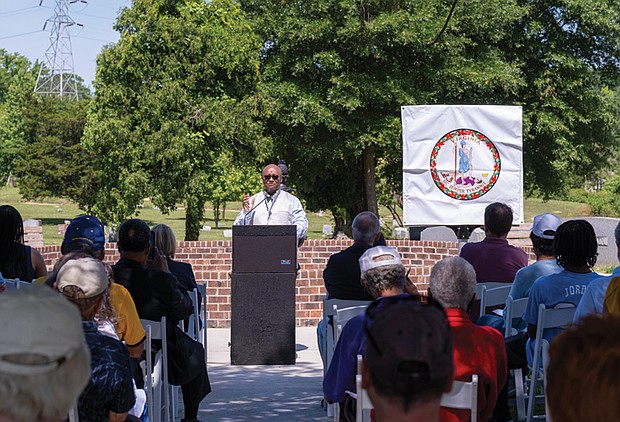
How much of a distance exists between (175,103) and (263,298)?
17819 millimetres

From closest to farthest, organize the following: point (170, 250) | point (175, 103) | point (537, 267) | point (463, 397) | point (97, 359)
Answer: point (463, 397)
point (97, 359)
point (537, 267)
point (170, 250)
point (175, 103)

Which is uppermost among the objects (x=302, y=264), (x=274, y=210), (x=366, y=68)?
(x=366, y=68)

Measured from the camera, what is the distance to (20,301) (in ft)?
6.18

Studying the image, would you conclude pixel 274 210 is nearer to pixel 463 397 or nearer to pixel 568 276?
pixel 568 276

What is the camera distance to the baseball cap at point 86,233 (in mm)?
5383

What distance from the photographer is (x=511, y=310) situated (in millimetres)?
5836

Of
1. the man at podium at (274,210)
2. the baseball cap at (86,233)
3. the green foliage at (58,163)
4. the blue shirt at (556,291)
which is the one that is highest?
the green foliage at (58,163)

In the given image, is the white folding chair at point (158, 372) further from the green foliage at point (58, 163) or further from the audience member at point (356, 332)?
the green foliage at point (58, 163)

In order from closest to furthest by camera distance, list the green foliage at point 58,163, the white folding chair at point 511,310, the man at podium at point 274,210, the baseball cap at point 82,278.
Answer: the baseball cap at point 82,278
the white folding chair at point 511,310
the man at podium at point 274,210
the green foliage at point 58,163

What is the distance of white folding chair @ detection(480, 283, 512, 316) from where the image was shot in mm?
6504

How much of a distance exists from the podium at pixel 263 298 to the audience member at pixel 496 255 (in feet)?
8.02

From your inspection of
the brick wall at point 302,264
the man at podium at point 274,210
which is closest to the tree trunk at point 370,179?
the brick wall at point 302,264

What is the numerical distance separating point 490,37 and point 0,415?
27.1 metres

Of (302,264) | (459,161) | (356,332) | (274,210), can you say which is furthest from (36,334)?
(459,161)
